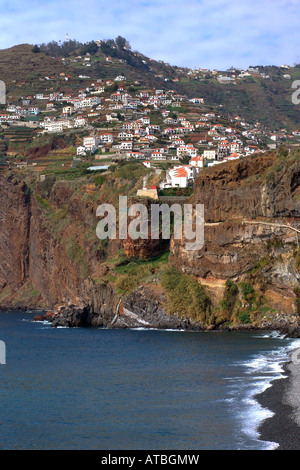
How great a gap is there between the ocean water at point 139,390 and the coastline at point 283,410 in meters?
0.48

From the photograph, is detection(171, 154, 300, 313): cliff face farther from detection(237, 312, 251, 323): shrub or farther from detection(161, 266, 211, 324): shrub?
detection(237, 312, 251, 323): shrub

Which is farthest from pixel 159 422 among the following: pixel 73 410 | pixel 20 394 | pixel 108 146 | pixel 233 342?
pixel 108 146

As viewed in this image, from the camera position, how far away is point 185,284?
208ft

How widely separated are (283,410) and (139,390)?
29.7 ft

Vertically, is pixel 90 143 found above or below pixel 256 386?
above

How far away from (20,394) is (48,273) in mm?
56574

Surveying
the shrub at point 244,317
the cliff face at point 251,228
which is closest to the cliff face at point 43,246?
the cliff face at point 251,228

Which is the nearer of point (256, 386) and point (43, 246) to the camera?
point (256, 386)

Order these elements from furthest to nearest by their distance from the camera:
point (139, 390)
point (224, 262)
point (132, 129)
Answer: point (132, 129) < point (224, 262) < point (139, 390)

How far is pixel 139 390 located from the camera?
3762 cm

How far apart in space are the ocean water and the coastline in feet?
1.57

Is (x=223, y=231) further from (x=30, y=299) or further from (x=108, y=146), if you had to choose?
(x=108, y=146)

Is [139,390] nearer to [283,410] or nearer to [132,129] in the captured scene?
[283,410]

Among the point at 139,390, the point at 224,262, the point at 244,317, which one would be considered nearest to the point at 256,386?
the point at 139,390
